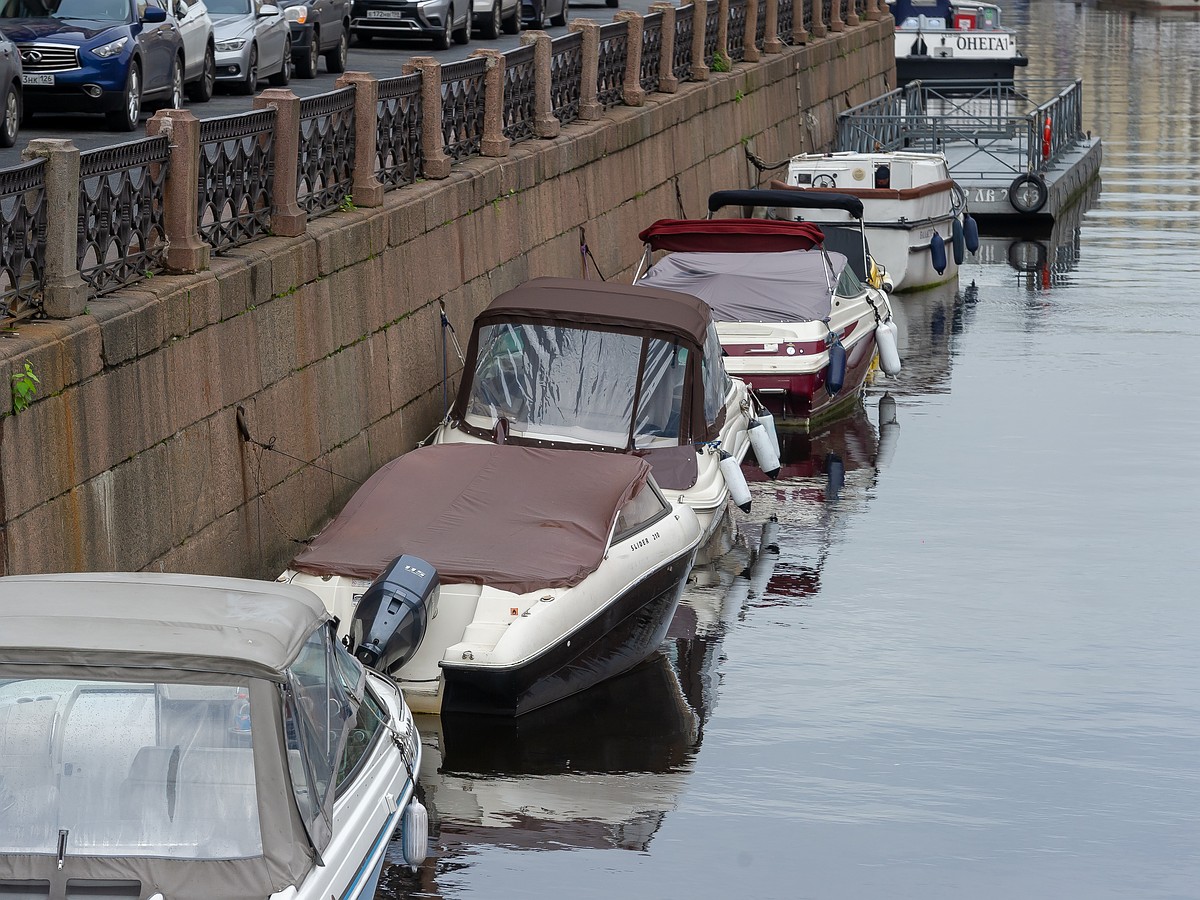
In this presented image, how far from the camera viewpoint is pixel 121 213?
10719 mm

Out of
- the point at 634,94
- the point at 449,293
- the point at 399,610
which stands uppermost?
the point at 634,94

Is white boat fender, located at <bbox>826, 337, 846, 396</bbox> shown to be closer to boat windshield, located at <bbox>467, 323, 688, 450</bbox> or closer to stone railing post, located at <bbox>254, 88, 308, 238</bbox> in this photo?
boat windshield, located at <bbox>467, 323, 688, 450</bbox>

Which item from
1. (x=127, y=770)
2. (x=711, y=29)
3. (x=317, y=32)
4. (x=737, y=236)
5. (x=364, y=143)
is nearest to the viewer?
(x=127, y=770)

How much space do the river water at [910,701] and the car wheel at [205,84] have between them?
787cm

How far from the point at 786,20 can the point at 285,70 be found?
11938 mm

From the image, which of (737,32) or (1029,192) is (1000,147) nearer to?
(1029,192)

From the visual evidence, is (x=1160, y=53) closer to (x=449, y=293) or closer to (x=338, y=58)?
A: (x=338, y=58)

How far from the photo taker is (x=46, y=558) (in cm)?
936

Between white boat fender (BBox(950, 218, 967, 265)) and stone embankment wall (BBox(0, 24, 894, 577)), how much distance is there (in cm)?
784

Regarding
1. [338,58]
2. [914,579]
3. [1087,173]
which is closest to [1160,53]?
[1087,173]

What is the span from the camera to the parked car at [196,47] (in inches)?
821

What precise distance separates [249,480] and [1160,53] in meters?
59.0

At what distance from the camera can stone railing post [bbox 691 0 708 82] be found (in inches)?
1032

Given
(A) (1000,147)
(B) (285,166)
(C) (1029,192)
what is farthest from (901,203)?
(B) (285,166)
